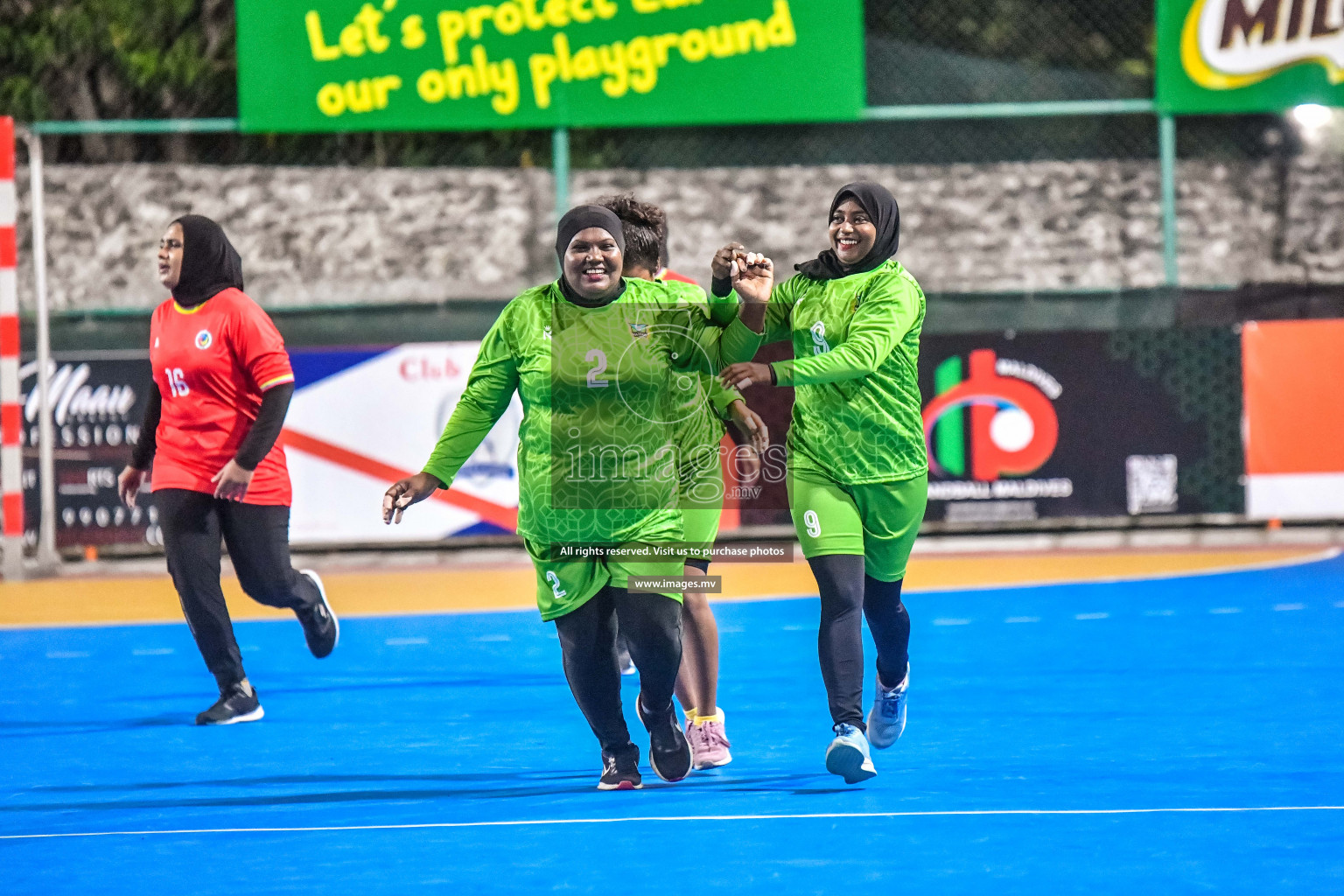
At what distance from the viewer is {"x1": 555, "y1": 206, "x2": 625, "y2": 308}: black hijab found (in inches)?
227

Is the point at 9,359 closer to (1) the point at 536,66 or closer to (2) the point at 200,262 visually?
(1) the point at 536,66

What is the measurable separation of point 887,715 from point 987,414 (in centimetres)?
906

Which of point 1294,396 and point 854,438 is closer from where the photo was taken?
point 854,438

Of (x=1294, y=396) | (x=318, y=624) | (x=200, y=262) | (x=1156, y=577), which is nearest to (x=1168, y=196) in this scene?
Result: (x=1294, y=396)

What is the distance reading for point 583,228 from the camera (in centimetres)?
575

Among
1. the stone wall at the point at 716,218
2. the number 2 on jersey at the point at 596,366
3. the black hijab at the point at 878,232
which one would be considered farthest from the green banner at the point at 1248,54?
the number 2 on jersey at the point at 596,366

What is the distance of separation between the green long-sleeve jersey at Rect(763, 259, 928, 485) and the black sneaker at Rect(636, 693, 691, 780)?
97cm

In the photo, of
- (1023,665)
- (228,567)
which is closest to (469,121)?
(228,567)

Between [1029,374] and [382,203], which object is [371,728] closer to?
[1029,374]

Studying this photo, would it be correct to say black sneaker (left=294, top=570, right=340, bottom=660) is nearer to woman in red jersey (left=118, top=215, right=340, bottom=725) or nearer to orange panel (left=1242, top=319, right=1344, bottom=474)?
woman in red jersey (left=118, top=215, right=340, bottom=725)

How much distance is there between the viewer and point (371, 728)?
7625 millimetres

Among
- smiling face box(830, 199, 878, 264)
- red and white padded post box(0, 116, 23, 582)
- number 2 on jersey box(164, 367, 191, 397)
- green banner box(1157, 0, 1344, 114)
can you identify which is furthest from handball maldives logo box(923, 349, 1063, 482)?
smiling face box(830, 199, 878, 264)

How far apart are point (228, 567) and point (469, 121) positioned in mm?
4725

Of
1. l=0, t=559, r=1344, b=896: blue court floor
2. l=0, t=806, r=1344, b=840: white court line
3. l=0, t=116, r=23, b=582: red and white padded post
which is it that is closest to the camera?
l=0, t=559, r=1344, b=896: blue court floor
